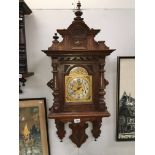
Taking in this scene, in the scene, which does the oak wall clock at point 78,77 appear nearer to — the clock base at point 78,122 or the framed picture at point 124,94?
the clock base at point 78,122

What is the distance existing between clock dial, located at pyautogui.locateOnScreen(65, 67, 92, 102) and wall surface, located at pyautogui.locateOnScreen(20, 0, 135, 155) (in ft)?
0.69

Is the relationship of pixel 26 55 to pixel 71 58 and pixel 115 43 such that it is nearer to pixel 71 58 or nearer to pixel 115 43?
pixel 71 58

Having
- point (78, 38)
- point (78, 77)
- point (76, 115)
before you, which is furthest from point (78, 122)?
point (78, 38)

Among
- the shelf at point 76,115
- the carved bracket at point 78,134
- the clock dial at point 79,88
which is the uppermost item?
the clock dial at point 79,88

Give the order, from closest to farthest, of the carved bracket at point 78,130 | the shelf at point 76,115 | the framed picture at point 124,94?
the shelf at point 76,115 → the carved bracket at point 78,130 → the framed picture at point 124,94

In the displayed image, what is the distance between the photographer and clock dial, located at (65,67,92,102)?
1.67 m

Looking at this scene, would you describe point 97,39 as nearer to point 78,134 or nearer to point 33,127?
point 78,134

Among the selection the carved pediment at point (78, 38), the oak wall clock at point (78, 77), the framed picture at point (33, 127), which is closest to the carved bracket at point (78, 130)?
the oak wall clock at point (78, 77)

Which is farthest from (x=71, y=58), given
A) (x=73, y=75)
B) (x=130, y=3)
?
(x=130, y=3)

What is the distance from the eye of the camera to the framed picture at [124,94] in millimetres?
1824

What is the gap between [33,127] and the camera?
5.83ft

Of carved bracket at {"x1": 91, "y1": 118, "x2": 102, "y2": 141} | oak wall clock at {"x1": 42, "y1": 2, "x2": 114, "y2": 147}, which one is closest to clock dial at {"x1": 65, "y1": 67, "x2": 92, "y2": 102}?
oak wall clock at {"x1": 42, "y1": 2, "x2": 114, "y2": 147}
